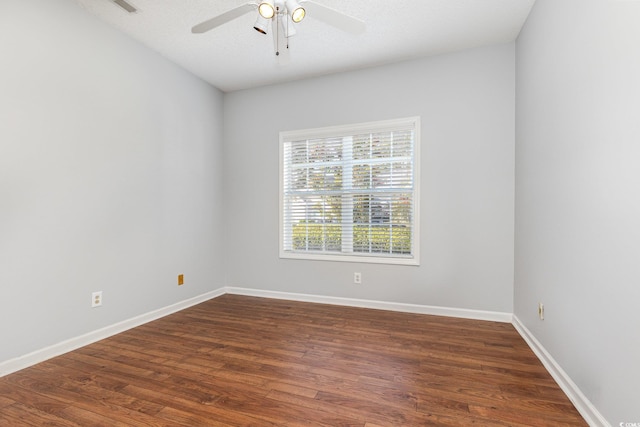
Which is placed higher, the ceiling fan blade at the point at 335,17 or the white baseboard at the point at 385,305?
the ceiling fan blade at the point at 335,17

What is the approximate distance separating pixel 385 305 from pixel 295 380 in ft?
5.66

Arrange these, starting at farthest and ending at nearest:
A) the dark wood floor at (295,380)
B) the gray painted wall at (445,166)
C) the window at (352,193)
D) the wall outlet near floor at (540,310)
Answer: the window at (352,193), the gray painted wall at (445,166), the wall outlet near floor at (540,310), the dark wood floor at (295,380)

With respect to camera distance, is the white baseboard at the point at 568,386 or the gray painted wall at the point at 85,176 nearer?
the white baseboard at the point at 568,386

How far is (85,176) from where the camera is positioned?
2.54 m

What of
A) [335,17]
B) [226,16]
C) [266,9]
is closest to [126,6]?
[226,16]

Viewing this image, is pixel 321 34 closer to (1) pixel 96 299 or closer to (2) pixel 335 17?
(2) pixel 335 17

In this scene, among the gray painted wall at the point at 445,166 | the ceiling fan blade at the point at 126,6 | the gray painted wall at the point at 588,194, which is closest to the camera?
the gray painted wall at the point at 588,194

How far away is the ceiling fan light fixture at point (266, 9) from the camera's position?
171 centimetres

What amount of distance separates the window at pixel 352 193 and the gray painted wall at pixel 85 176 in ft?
4.03

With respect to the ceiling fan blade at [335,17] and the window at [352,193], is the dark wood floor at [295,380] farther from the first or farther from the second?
the ceiling fan blade at [335,17]

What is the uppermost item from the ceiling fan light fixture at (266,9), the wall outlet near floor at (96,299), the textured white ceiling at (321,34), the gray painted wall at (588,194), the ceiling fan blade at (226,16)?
the textured white ceiling at (321,34)

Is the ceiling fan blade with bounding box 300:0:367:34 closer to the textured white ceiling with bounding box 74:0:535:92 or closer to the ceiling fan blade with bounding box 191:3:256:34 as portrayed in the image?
the ceiling fan blade with bounding box 191:3:256:34

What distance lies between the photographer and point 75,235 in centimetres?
247

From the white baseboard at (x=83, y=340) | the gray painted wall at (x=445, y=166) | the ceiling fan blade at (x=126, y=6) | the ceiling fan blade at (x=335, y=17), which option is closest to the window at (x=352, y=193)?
the gray painted wall at (x=445, y=166)
